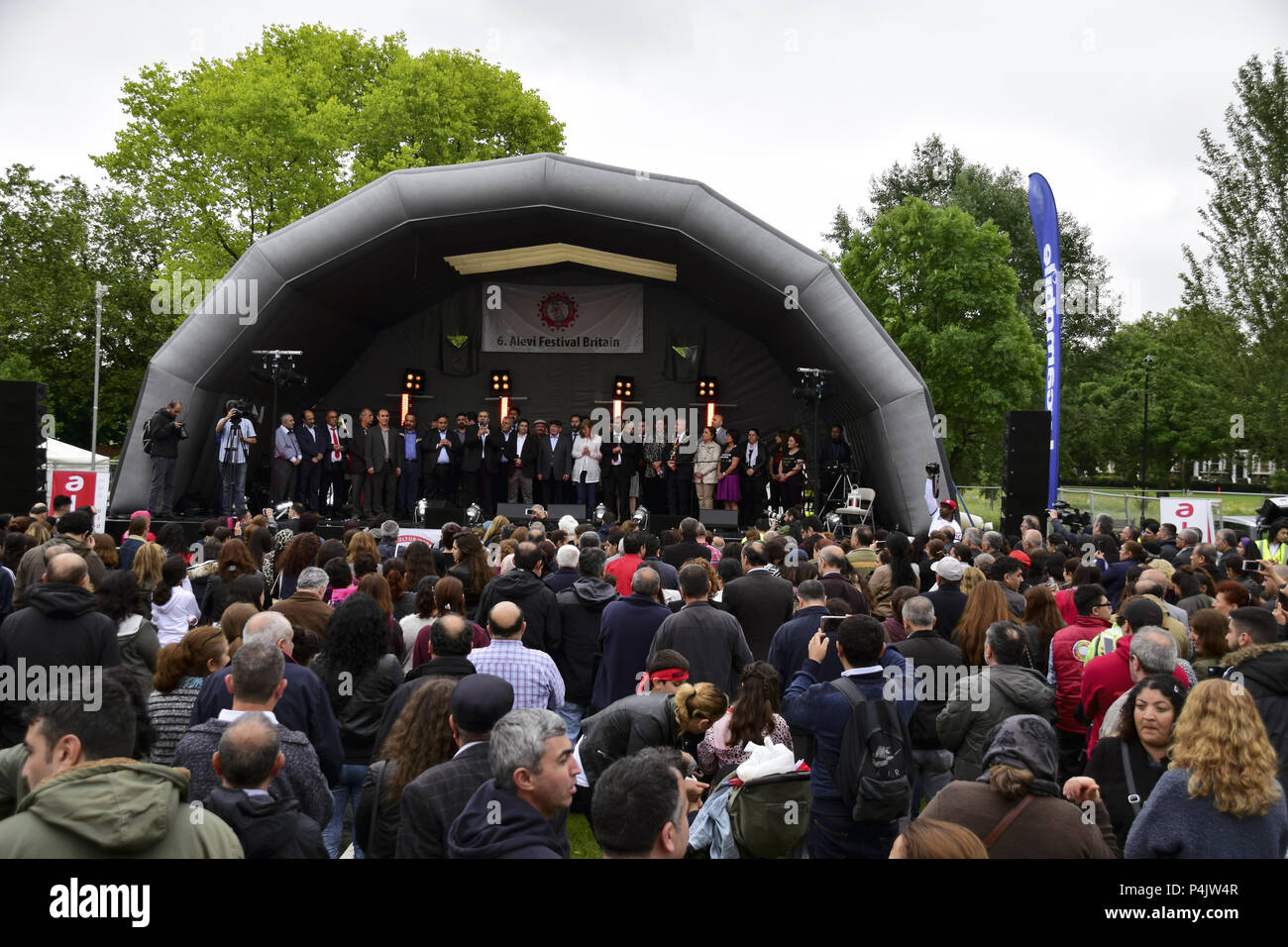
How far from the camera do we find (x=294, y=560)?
23.4 ft

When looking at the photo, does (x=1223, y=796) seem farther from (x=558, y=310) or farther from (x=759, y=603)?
(x=558, y=310)

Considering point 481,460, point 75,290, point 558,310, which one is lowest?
point 481,460

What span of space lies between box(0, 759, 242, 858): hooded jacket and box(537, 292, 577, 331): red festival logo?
19001 millimetres

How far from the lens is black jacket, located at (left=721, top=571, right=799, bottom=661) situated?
6.71m

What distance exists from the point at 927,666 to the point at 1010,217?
145 ft

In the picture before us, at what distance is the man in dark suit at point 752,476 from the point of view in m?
18.7

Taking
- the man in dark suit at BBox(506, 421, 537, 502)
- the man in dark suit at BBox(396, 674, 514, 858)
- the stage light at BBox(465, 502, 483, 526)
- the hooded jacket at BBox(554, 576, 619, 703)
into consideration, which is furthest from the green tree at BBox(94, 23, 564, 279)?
the man in dark suit at BBox(396, 674, 514, 858)

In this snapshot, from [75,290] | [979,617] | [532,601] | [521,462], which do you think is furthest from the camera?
[75,290]

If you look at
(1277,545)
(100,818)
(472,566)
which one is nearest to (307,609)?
(472,566)

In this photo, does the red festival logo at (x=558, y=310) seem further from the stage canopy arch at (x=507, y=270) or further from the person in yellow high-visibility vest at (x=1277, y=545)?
the person in yellow high-visibility vest at (x=1277, y=545)

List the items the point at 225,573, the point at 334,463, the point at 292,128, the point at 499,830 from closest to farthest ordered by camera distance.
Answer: the point at 499,830
the point at 225,573
the point at 334,463
the point at 292,128

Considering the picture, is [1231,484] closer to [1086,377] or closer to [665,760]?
[1086,377]

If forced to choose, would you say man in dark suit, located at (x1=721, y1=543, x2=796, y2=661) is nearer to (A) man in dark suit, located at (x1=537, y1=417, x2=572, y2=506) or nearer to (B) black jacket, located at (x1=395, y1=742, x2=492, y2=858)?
(B) black jacket, located at (x1=395, y1=742, x2=492, y2=858)
